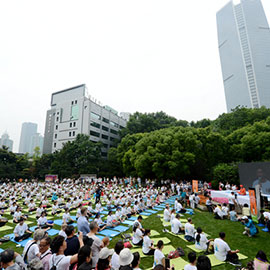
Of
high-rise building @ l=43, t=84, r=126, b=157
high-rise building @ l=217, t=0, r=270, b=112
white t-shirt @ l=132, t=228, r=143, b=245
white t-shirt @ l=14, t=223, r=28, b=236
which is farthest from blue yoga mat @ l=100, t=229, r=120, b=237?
high-rise building @ l=217, t=0, r=270, b=112

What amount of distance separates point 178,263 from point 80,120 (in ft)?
130

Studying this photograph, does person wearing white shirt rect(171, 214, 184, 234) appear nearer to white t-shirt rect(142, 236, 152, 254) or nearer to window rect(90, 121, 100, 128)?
white t-shirt rect(142, 236, 152, 254)

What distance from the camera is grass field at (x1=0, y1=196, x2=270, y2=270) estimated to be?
5.63 metres

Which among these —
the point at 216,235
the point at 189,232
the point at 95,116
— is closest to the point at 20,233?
the point at 189,232

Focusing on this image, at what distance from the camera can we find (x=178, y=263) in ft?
16.7

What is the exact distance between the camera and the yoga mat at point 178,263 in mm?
4855

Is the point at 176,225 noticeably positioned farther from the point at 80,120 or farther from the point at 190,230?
the point at 80,120

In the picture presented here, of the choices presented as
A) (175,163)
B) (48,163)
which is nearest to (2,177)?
(48,163)

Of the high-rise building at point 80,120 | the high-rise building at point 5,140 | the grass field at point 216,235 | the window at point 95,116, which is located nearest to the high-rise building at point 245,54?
the high-rise building at point 80,120

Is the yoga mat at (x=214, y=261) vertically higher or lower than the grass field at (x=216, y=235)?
lower

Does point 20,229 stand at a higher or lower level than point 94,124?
lower

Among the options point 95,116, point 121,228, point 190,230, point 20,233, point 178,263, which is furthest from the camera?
point 95,116

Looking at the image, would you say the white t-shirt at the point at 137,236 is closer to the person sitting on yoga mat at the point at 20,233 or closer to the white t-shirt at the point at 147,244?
the white t-shirt at the point at 147,244

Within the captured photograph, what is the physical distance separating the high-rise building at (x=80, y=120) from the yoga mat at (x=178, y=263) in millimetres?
36935
